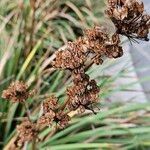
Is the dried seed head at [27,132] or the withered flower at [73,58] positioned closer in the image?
the withered flower at [73,58]

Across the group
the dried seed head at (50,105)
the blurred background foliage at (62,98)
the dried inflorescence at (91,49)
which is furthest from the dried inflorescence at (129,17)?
the blurred background foliage at (62,98)

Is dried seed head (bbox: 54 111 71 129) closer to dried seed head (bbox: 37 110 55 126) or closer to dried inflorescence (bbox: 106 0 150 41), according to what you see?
dried seed head (bbox: 37 110 55 126)

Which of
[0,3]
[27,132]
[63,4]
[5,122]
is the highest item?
[63,4]

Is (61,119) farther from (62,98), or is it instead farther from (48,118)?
(62,98)

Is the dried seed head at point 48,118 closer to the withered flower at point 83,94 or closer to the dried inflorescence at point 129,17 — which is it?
the withered flower at point 83,94

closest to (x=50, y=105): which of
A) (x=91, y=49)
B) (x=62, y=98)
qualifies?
(x=91, y=49)

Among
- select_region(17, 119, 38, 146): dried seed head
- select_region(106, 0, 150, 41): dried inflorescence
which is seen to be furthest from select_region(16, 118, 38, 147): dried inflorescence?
select_region(106, 0, 150, 41): dried inflorescence

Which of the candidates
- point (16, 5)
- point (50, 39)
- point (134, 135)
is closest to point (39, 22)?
point (50, 39)

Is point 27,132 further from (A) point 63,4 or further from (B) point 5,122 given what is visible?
(A) point 63,4
